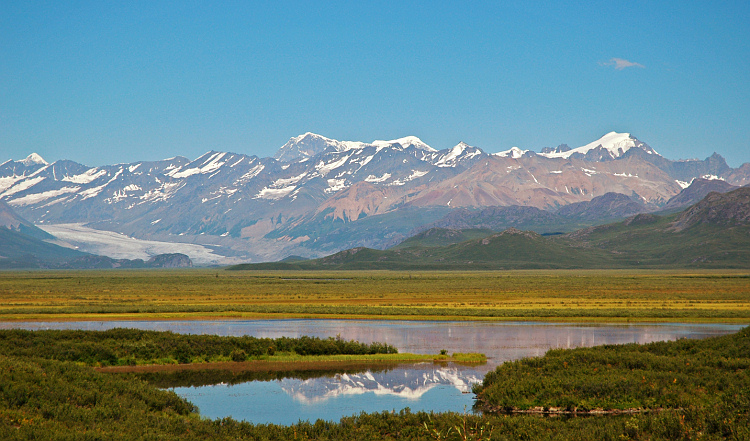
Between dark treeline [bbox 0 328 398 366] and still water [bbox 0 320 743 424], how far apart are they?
22.1 ft

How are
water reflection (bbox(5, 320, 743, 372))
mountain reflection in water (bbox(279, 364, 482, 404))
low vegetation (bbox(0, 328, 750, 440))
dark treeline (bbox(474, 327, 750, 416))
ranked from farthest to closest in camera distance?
water reflection (bbox(5, 320, 743, 372)), mountain reflection in water (bbox(279, 364, 482, 404)), dark treeline (bbox(474, 327, 750, 416)), low vegetation (bbox(0, 328, 750, 440))

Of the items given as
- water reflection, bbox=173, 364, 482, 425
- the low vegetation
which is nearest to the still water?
water reflection, bbox=173, 364, 482, 425

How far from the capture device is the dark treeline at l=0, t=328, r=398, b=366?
4131cm

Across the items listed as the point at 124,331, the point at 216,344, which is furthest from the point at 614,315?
the point at 124,331

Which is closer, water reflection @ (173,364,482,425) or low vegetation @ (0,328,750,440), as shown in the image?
low vegetation @ (0,328,750,440)

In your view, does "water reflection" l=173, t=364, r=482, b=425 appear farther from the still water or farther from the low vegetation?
the low vegetation

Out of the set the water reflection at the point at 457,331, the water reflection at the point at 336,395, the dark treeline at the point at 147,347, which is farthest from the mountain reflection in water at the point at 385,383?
the dark treeline at the point at 147,347

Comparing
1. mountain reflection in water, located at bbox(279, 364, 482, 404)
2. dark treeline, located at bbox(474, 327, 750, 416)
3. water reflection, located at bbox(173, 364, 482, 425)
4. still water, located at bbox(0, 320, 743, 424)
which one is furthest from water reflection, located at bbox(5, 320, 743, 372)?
dark treeline, located at bbox(474, 327, 750, 416)

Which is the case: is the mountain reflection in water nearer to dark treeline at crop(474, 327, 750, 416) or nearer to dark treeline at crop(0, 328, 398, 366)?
dark treeline at crop(474, 327, 750, 416)

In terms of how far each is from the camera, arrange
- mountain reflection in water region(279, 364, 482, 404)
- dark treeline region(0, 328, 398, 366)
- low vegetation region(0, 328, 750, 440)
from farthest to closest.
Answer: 1. dark treeline region(0, 328, 398, 366)
2. mountain reflection in water region(279, 364, 482, 404)
3. low vegetation region(0, 328, 750, 440)

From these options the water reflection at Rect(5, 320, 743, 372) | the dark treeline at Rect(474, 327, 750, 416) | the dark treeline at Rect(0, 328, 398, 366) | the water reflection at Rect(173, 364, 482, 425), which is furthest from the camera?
the water reflection at Rect(5, 320, 743, 372)

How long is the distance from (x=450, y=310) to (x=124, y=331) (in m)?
45.3

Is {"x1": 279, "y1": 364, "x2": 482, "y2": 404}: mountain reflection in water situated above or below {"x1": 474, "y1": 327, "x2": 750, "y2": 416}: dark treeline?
below

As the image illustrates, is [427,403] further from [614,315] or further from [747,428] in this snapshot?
[614,315]
